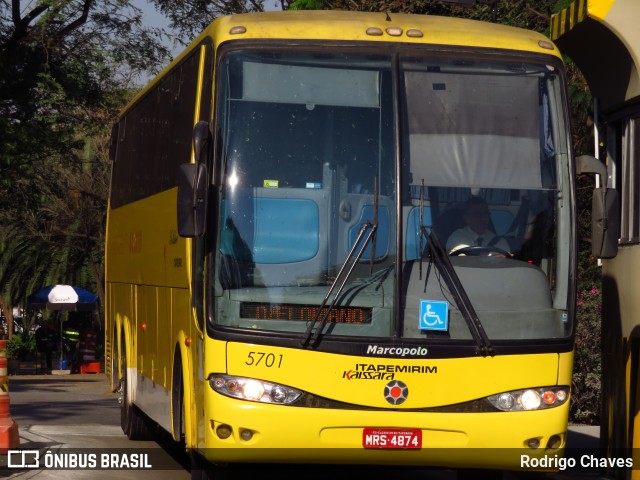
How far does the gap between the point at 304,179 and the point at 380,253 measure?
0.76 meters

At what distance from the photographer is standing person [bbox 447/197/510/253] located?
8828mm

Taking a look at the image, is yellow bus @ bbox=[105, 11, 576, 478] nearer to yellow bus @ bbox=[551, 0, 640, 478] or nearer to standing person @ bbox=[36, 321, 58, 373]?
yellow bus @ bbox=[551, 0, 640, 478]

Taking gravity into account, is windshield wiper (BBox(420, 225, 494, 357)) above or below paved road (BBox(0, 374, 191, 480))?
above

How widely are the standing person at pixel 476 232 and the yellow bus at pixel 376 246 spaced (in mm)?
16

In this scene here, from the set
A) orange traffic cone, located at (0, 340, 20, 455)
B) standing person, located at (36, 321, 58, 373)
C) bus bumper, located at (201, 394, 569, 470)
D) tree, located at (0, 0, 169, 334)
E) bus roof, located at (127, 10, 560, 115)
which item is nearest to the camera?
bus bumper, located at (201, 394, 569, 470)

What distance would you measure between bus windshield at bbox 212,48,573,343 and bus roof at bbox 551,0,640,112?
1.70 metres

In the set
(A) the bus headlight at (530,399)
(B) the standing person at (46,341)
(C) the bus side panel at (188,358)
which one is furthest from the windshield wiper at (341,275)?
(B) the standing person at (46,341)

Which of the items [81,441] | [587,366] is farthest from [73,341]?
[81,441]

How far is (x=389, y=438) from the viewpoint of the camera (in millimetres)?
8500

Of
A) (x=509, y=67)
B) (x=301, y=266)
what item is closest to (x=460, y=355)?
(x=301, y=266)

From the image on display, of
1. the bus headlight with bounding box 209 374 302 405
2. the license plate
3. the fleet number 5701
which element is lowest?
the license plate

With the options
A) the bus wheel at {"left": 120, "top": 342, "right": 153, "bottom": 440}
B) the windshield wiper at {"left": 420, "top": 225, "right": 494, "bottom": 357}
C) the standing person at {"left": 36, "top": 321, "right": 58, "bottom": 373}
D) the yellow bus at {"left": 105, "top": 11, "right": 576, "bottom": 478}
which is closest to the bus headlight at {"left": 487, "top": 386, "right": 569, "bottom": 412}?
the yellow bus at {"left": 105, "top": 11, "right": 576, "bottom": 478}

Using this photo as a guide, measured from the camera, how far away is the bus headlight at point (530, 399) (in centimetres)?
866

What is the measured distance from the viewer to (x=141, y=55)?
96.9ft
